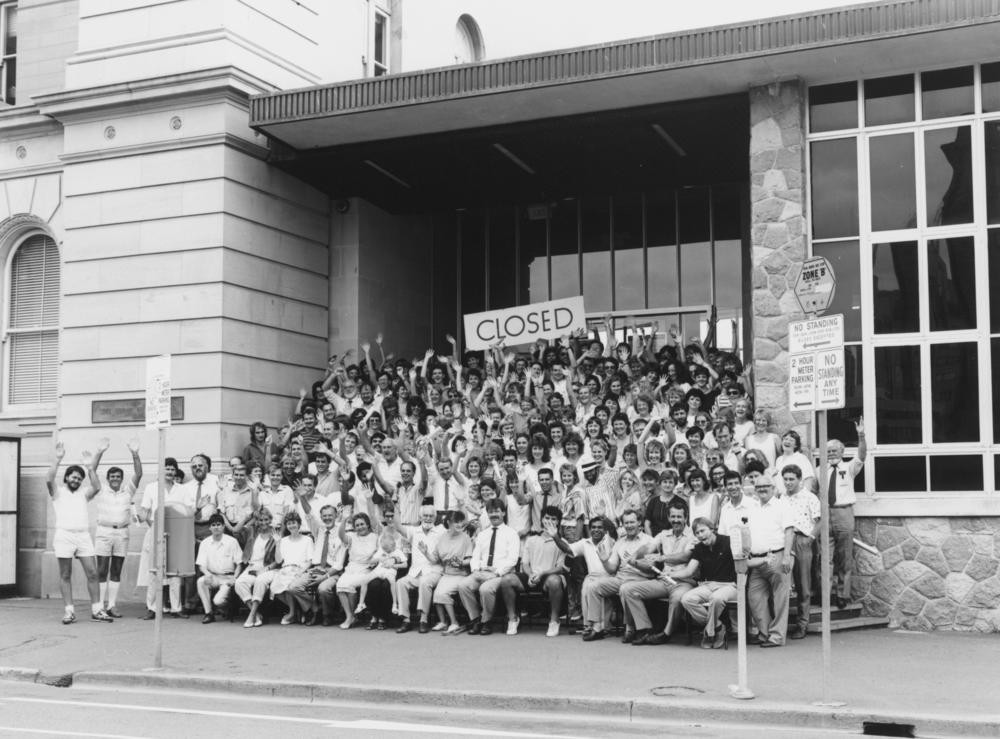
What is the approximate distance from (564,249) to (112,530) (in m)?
10.8

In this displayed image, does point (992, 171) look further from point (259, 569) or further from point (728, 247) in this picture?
point (259, 569)

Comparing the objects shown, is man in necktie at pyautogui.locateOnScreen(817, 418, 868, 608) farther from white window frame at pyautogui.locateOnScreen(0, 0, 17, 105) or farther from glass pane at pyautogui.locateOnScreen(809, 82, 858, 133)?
white window frame at pyautogui.locateOnScreen(0, 0, 17, 105)

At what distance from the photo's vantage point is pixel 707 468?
14.0 m

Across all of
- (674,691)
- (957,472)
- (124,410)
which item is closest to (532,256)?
(124,410)

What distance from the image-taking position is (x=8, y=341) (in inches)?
833

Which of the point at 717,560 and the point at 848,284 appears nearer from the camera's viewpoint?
the point at 717,560

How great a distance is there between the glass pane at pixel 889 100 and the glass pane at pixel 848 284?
1.60 meters

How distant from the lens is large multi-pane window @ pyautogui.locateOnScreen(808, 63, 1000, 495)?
14.8 metres

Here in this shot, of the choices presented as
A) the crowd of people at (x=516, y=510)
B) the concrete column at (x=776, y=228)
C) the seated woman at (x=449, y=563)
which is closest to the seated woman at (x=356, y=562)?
the crowd of people at (x=516, y=510)

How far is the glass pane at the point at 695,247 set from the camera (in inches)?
891

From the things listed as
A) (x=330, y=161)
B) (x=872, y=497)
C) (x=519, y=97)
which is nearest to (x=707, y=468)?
(x=872, y=497)

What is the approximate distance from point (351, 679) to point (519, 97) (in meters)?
9.08

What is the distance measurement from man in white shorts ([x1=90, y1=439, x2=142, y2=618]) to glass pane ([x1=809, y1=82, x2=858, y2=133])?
9.86 metres

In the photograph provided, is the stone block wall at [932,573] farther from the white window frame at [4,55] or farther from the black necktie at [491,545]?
the white window frame at [4,55]
